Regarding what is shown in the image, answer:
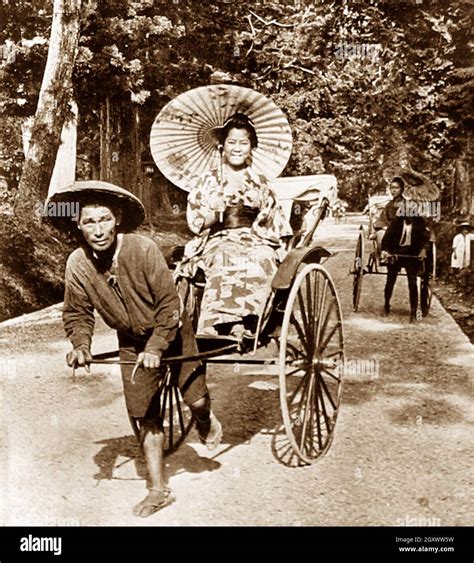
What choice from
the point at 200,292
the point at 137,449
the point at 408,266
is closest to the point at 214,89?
the point at 200,292

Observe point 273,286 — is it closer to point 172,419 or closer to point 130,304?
point 130,304

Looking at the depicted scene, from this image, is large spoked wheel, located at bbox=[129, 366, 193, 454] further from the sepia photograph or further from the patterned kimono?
the patterned kimono

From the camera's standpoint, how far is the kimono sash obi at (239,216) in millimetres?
4109

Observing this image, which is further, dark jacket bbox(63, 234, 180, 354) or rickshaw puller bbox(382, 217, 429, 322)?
rickshaw puller bbox(382, 217, 429, 322)

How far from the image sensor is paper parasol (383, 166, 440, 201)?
7352 millimetres

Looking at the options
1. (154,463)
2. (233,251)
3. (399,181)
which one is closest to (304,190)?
(233,251)

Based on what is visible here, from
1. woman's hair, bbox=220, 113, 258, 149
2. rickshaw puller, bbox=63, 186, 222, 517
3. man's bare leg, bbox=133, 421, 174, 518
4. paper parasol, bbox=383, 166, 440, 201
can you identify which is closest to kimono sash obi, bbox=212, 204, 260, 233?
woman's hair, bbox=220, 113, 258, 149

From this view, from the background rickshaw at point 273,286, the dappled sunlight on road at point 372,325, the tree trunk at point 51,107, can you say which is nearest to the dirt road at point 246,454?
the background rickshaw at point 273,286

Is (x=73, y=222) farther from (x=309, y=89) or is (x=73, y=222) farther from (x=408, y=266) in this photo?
(x=408, y=266)

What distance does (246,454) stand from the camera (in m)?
3.85

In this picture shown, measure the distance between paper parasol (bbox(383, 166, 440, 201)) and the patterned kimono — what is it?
3563 mm

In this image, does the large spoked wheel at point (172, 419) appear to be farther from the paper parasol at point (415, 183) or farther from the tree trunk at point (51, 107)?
the paper parasol at point (415, 183)

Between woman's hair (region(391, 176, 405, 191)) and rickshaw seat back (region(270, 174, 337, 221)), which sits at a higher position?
woman's hair (region(391, 176, 405, 191))

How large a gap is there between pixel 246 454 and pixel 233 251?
115 cm
